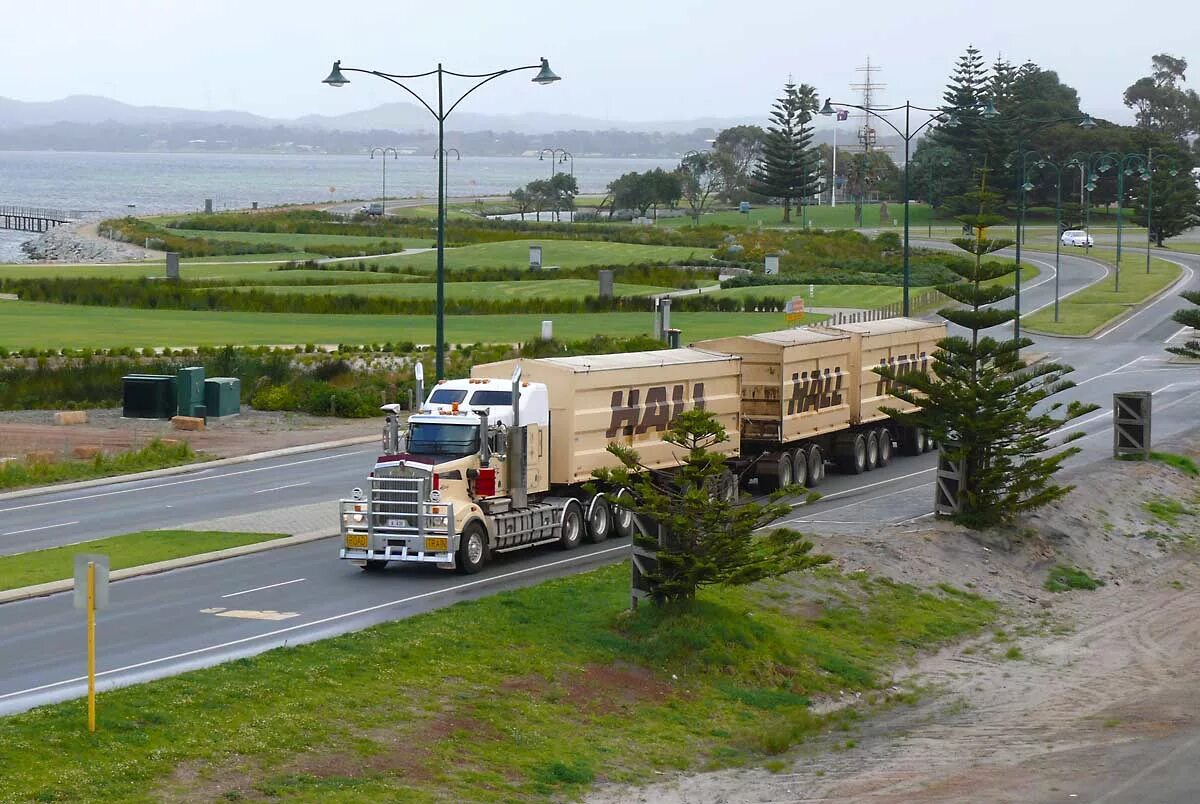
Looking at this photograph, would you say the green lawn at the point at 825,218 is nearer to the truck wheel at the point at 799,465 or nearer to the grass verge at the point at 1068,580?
the truck wheel at the point at 799,465

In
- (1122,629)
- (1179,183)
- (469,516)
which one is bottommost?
(1122,629)

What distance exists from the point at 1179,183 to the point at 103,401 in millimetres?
101331

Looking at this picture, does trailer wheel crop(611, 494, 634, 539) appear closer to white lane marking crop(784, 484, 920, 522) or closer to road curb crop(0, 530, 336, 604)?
white lane marking crop(784, 484, 920, 522)

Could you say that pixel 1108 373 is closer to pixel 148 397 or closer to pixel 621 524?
pixel 148 397

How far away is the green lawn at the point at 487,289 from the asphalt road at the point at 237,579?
130 feet

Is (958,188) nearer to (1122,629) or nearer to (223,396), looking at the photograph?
(223,396)

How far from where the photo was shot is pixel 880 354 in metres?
41.1

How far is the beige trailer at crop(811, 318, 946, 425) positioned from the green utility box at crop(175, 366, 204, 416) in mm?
17261

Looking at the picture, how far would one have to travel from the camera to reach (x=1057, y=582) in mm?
29750

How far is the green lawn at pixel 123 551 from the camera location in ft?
85.0

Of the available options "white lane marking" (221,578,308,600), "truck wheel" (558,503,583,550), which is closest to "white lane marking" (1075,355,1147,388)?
"truck wheel" (558,503,583,550)

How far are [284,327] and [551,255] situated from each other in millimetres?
46137

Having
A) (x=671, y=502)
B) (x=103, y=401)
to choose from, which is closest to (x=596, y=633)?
(x=671, y=502)

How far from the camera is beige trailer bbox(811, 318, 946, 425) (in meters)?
39.8
